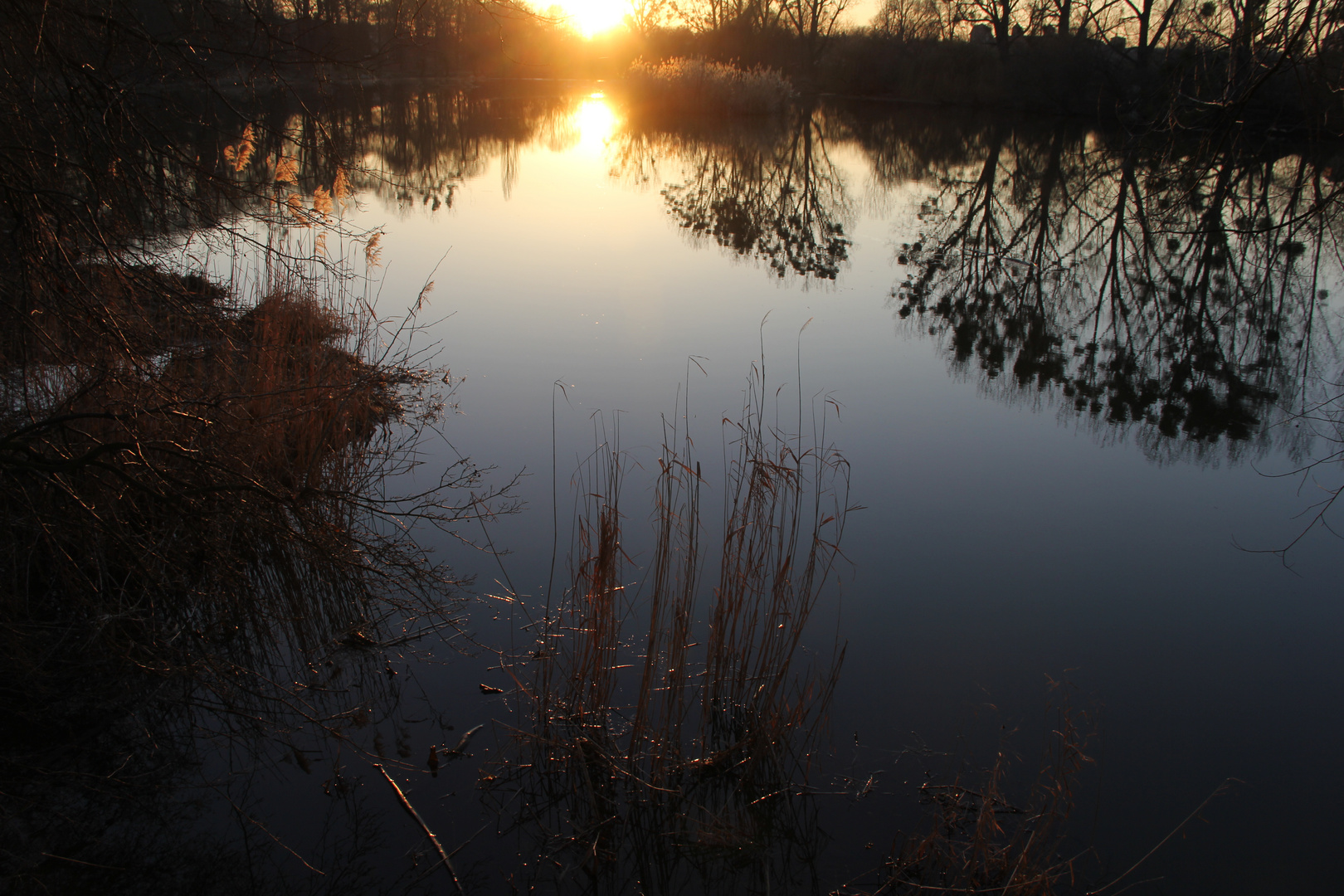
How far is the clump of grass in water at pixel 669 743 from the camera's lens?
198 cm

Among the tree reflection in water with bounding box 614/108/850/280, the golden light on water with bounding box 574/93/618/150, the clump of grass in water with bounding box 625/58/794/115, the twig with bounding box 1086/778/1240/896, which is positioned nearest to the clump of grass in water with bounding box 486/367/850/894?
the twig with bounding box 1086/778/1240/896

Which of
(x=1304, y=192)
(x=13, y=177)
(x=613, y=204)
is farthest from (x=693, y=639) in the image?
(x=1304, y=192)

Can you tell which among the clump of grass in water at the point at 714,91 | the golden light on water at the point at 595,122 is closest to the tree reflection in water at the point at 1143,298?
the golden light on water at the point at 595,122

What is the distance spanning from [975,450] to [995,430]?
12.9 inches

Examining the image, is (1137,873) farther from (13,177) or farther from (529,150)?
(529,150)

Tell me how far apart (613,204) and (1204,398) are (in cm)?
675

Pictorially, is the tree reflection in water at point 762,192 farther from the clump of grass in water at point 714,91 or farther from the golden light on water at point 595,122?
the clump of grass in water at point 714,91

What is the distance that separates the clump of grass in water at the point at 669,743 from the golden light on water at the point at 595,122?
528 inches

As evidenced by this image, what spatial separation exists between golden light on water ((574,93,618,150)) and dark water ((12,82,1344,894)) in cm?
578

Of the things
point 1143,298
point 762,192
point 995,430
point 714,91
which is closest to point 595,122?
point 714,91

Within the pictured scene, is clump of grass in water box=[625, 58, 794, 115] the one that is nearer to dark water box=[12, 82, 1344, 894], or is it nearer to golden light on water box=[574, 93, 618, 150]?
golden light on water box=[574, 93, 618, 150]

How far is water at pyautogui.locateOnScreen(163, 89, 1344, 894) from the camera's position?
7.81 ft

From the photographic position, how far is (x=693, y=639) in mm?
2734

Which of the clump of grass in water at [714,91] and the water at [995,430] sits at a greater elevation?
the clump of grass in water at [714,91]
